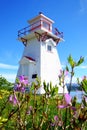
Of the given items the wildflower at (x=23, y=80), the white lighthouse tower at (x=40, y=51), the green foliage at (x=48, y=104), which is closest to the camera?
the green foliage at (x=48, y=104)

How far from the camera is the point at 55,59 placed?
2733cm

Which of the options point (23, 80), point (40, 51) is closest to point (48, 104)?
point (23, 80)

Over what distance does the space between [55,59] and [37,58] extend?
2.83 meters

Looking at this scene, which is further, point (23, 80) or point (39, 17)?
point (39, 17)

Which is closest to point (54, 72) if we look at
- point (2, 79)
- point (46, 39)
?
point (46, 39)

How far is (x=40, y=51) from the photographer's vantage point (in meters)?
25.2

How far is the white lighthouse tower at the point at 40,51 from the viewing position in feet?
82.3

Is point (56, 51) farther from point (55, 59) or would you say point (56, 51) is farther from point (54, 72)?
point (54, 72)

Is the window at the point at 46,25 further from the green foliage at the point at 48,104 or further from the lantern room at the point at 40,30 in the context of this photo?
the green foliage at the point at 48,104

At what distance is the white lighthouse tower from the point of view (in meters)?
25.1

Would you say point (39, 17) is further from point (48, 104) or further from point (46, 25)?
point (48, 104)

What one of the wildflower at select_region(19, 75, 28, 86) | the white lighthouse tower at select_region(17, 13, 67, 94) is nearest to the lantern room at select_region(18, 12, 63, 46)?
the white lighthouse tower at select_region(17, 13, 67, 94)

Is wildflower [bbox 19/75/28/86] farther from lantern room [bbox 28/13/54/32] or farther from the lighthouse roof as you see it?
the lighthouse roof

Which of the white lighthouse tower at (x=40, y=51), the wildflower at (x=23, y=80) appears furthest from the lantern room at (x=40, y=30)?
the wildflower at (x=23, y=80)
